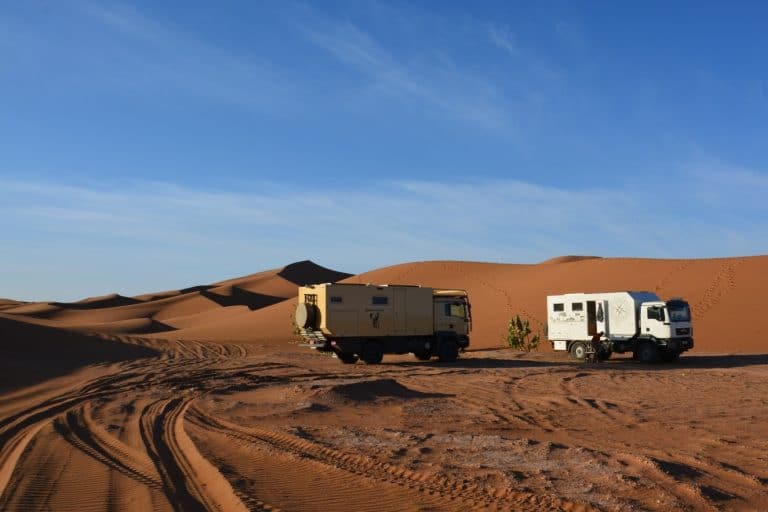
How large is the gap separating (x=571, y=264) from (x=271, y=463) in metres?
53.6

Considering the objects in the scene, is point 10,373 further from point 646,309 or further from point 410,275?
point 410,275

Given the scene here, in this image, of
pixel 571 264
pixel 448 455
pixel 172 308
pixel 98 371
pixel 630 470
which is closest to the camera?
pixel 630 470

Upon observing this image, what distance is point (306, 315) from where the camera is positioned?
2648cm

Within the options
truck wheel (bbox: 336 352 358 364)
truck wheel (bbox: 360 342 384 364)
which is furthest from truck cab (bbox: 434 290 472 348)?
truck wheel (bbox: 336 352 358 364)

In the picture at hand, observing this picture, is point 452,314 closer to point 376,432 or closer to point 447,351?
point 447,351

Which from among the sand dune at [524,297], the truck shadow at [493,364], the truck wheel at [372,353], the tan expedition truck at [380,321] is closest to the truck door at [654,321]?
the truck shadow at [493,364]

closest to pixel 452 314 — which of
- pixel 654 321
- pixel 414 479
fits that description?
pixel 654 321

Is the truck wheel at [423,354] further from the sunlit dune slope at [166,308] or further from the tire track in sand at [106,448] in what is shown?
the sunlit dune slope at [166,308]

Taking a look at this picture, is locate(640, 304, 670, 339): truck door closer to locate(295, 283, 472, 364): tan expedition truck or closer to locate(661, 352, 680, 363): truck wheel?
locate(661, 352, 680, 363): truck wheel

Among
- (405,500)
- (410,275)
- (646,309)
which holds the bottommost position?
(405,500)

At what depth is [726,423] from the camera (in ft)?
42.1

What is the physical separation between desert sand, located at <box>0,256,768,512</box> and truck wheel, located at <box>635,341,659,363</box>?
570 millimetres

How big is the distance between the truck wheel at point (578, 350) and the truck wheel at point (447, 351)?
4.80 m

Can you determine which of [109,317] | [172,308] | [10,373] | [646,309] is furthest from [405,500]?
[172,308]
